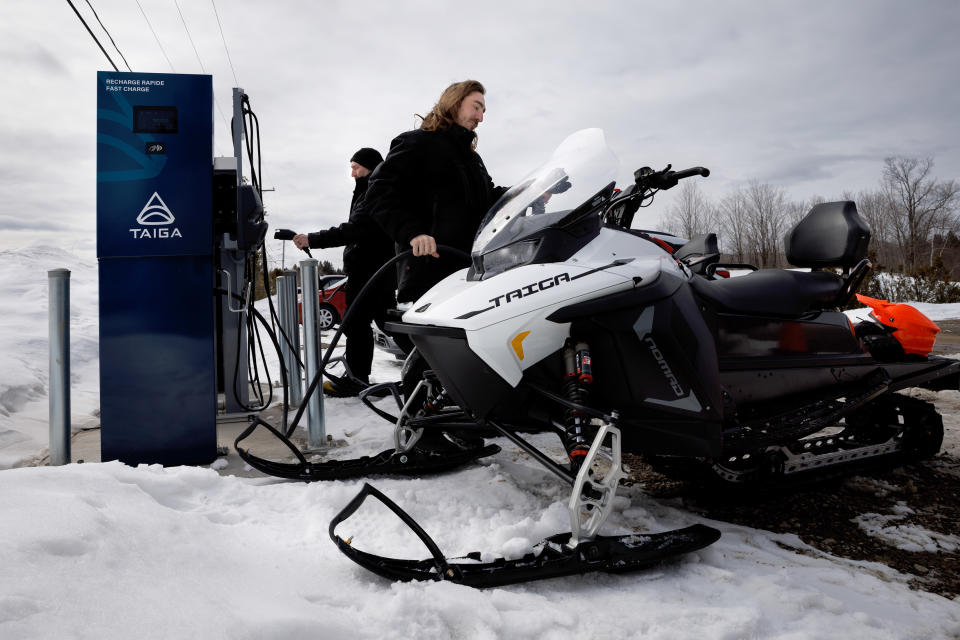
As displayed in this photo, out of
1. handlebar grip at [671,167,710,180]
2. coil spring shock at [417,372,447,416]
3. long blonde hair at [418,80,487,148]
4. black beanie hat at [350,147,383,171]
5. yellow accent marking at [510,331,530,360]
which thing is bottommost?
coil spring shock at [417,372,447,416]

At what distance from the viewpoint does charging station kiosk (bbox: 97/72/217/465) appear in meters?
2.78

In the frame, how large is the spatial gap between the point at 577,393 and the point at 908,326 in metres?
2.11

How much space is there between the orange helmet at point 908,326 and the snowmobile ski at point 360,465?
2199mm

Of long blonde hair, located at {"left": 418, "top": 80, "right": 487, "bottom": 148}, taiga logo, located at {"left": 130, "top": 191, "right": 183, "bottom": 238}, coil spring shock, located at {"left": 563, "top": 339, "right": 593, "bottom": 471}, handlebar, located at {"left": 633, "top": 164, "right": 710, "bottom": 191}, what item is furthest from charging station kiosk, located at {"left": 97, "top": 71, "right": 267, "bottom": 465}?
handlebar, located at {"left": 633, "top": 164, "right": 710, "bottom": 191}

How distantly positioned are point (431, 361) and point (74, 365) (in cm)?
507

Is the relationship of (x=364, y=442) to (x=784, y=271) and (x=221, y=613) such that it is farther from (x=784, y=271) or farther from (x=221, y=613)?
(x=784, y=271)

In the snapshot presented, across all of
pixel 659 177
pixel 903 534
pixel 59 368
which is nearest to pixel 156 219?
pixel 59 368

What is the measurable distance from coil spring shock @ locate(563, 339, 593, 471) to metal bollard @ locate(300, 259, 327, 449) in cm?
166

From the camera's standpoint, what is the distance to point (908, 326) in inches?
112

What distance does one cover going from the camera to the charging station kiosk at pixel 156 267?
2775 millimetres

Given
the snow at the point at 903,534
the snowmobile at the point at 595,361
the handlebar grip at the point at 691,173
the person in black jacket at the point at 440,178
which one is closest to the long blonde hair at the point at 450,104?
the person in black jacket at the point at 440,178

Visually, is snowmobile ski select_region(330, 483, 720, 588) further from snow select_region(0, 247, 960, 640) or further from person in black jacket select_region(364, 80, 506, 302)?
person in black jacket select_region(364, 80, 506, 302)

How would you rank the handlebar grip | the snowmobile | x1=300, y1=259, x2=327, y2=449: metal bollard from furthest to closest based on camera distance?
x1=300, y1=259, x2=327, y2=449: metal bollard, the handlebar grip, the snowmobile

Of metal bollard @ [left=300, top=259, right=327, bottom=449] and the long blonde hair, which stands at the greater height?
the long blonde hair
